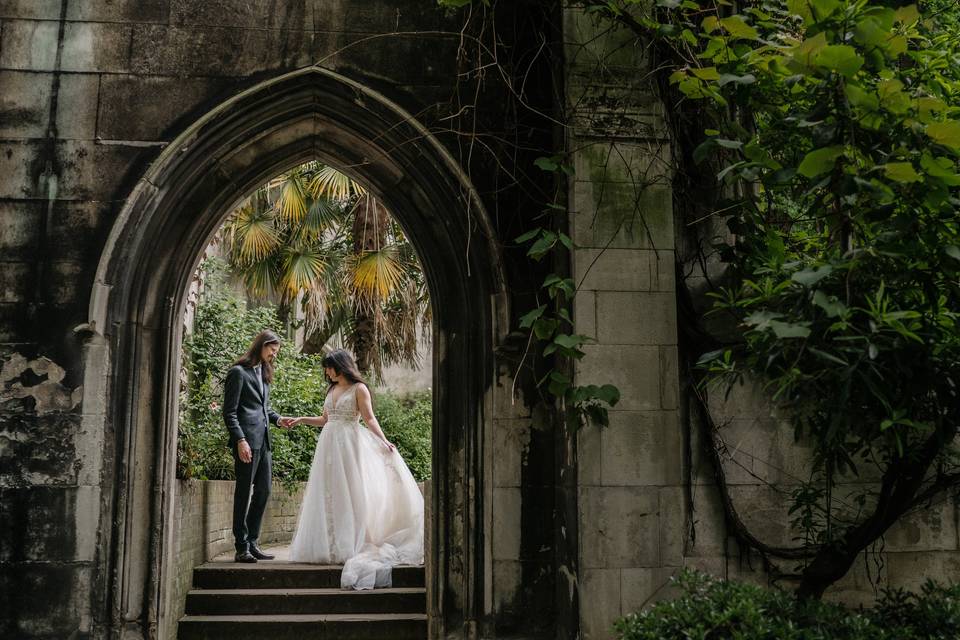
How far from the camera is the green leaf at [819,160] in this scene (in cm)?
339

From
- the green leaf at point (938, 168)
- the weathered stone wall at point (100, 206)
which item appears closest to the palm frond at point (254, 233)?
the weathered stone wall at point (100, 206)

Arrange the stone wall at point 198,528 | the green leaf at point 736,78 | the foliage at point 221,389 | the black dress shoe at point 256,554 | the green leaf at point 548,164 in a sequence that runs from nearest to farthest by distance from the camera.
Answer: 1. the green leaf at point 736,78
2. the green leaf at point 548,164
3. the stone wall at point 198,528
4. the black dress shoe at point 256,554
5. the foliage at point 221,389

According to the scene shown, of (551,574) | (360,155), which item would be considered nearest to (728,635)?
(551,574)

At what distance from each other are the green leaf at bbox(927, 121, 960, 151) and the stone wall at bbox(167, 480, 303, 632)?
474 centimetres

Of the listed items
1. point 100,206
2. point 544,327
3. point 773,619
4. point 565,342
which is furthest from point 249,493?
point 773,619

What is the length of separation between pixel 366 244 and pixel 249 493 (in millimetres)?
4856

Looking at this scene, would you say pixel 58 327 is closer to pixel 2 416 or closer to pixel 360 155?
pixel 2 416

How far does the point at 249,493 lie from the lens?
6.98 metres

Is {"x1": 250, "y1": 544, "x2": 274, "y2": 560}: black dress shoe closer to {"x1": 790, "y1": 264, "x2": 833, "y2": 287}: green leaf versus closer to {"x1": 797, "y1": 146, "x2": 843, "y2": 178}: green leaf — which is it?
{"x1": 790, "y1": 264, "x2": 833, "y2": 287}: green leaf

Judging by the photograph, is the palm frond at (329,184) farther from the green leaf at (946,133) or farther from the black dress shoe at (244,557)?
the green leaf at (946,133)

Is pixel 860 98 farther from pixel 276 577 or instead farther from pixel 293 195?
pixel 293 195

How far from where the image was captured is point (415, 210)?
5.44 meters

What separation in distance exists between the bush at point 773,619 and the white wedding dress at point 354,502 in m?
3.57

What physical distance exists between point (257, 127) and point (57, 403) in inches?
71.4
